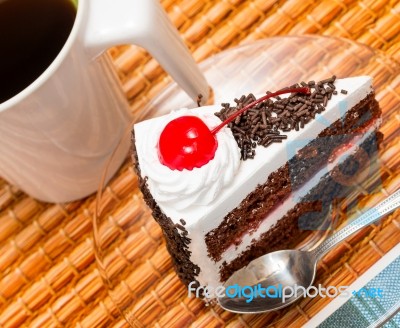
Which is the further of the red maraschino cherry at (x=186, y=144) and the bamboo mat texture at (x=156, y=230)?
→ the bamboo mat texture at (x=156, y=230)

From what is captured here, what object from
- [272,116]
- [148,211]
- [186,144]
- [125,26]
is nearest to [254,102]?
[272,116]

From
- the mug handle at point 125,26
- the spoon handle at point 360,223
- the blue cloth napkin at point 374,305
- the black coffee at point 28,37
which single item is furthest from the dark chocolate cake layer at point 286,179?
the black coffee at point 28,37

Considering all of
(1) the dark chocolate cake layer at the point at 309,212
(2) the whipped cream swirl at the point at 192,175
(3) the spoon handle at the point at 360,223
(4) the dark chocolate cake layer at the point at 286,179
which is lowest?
(3) the spoon handle at the point at 360,223

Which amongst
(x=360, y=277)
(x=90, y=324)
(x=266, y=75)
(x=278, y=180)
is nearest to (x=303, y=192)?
(x=278, y=180)

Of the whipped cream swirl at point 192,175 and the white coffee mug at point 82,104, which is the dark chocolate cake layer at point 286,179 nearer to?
the whipped cream swirl at point 192,175

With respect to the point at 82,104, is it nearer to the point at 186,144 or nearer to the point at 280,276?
the point at 186,144

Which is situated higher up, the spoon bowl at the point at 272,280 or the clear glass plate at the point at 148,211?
the clear glass plate at the point at 148,211
